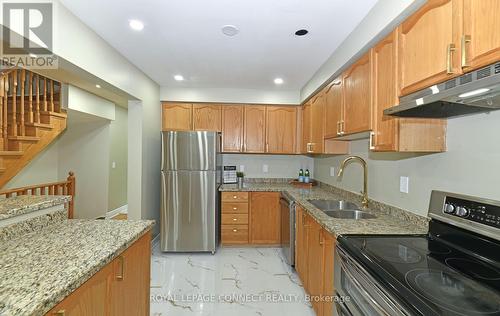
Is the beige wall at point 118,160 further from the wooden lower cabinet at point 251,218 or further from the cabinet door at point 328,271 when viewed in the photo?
the cabinet door at point 328,271

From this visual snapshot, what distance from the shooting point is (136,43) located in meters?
2.29

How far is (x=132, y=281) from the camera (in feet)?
4.63

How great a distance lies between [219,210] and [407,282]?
9.32ft

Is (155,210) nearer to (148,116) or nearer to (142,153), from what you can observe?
(142,153)

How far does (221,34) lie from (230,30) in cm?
11

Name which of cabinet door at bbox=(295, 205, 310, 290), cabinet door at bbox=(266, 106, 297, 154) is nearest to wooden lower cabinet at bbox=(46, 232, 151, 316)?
cabinet door at bbox=(295, 205, 310, 290)

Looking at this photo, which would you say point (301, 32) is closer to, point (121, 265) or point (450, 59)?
point (450, 59)

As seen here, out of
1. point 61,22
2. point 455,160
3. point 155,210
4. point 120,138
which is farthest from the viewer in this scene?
point 120,138

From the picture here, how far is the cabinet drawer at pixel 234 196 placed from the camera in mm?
3502

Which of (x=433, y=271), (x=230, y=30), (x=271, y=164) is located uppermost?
(x=230, y=30)

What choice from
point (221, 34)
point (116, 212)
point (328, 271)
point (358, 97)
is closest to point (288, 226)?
point (328, 271)

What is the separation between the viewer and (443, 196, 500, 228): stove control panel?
1.12 meters

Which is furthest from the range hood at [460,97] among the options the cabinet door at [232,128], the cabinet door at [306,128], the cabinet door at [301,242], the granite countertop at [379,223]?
the cabinet door at [232,128]

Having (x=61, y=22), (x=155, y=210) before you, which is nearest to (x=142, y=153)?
(x=155, y=210)
